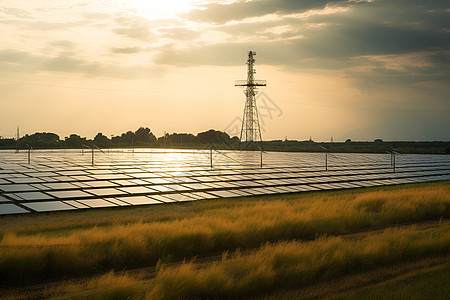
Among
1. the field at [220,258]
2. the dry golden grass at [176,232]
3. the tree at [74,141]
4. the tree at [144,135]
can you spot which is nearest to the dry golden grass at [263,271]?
the field at [220,258]

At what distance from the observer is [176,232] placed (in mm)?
16688

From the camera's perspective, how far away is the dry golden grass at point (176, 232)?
532 inches

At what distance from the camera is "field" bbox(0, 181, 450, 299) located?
11695 mm

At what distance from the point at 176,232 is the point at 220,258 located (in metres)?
2.02

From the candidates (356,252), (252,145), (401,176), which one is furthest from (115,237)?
(252,145)

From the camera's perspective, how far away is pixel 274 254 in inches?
556

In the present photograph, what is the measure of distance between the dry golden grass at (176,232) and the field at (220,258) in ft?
0.12

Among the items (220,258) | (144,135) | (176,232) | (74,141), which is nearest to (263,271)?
(220,258)

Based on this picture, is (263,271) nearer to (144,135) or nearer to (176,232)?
(176,232)

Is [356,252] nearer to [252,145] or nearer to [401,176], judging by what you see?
[401,176]

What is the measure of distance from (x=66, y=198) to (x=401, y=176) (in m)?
36.6

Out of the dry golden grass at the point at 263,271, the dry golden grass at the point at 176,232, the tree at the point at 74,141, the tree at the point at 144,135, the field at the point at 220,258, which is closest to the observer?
the dry golden grass at the point at 263,271

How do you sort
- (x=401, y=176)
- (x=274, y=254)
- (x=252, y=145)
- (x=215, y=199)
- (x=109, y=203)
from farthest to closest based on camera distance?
(x=252, y=145) → (x=401, y=176) → (x=215, y=199) → (x=109, y=203) → (x=274, y=254)

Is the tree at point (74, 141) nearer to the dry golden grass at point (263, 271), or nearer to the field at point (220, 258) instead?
the field at point (220, 258)
